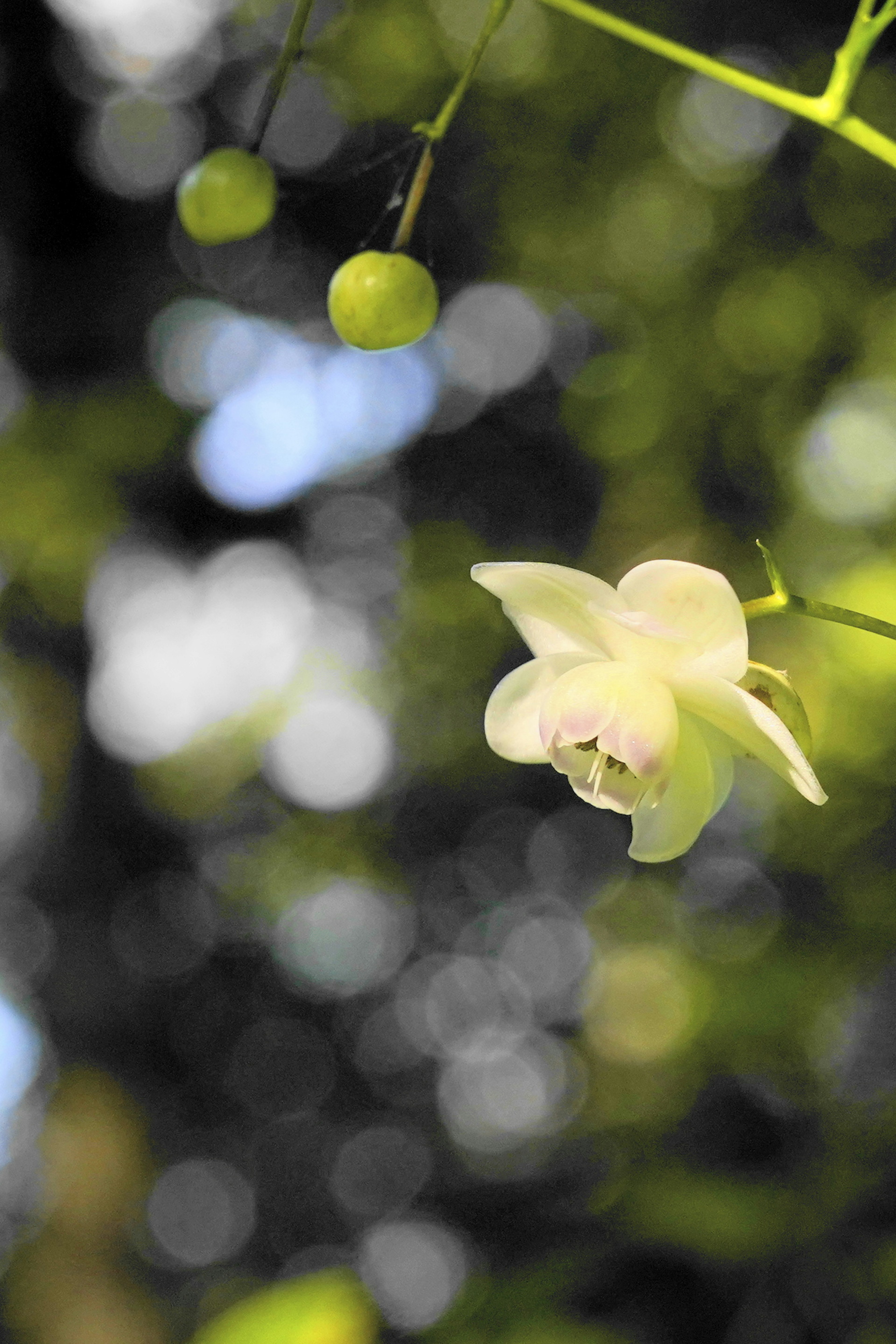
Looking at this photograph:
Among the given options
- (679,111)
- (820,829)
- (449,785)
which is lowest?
(449,785)

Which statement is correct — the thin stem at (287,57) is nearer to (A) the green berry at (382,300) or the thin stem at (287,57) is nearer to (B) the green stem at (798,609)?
(A) the green berry at (382,300)

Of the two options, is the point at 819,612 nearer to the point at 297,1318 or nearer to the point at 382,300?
the point at 382,300

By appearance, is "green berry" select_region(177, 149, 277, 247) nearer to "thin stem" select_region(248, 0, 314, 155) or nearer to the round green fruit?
"thin stem" select_region(248, 0, 314, 155)

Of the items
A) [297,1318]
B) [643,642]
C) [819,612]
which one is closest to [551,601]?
[643,642]

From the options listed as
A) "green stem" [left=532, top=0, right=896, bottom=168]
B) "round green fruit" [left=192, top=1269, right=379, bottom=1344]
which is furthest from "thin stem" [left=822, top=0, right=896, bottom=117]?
"round green fruit" [left=192, top=1269, right=379, bottom=1344]

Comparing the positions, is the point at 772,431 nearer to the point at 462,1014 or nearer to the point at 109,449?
the point at 109,449

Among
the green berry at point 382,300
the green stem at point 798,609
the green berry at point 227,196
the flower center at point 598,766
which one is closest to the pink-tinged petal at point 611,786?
the flower center at point 598,766

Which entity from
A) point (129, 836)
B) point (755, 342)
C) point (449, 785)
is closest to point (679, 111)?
point (755, 342)
